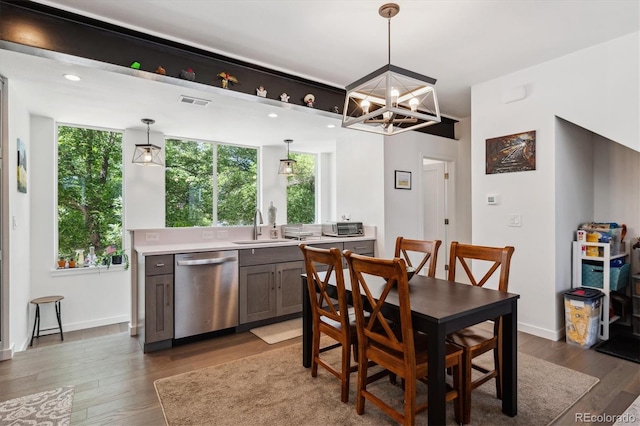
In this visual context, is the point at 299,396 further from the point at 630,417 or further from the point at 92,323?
the point at 92,323

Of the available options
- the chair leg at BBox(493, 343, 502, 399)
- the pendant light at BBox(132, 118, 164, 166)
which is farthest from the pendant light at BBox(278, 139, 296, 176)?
the chair leg at BBox(493, 343, 502, 399)

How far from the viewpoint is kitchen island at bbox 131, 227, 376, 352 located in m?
3.08

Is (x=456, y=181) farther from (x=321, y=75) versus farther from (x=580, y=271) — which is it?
(x=321, y=75)

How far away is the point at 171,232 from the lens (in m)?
3.76

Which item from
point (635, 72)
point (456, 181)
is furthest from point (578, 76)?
point (456, 181)

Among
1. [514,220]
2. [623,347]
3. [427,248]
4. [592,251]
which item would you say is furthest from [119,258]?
[623,347]

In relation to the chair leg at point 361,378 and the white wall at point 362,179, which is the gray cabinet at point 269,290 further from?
the chair leg at point 361,378

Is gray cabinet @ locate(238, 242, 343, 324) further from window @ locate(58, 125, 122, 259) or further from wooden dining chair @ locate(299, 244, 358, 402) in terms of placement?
window @ locate(58, 125, 122, 259)

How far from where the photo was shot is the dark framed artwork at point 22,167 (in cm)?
328

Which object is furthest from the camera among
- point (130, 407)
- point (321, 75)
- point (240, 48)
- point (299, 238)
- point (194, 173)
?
point (194, 173)

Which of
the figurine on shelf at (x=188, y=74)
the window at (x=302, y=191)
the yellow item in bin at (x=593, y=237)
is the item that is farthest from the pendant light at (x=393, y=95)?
the window at (x=302, y=191)

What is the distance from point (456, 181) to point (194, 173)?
4122mm

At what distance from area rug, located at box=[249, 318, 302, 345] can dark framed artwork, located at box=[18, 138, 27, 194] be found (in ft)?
8.93

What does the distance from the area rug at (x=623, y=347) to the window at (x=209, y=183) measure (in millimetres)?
4938
